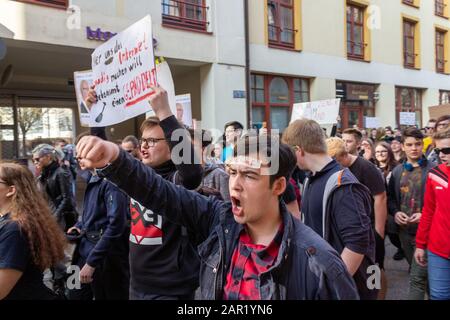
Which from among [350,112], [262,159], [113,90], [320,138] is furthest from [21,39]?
[350,112]

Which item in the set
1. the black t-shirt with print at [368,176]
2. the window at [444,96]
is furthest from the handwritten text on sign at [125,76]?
the window at [444,96]

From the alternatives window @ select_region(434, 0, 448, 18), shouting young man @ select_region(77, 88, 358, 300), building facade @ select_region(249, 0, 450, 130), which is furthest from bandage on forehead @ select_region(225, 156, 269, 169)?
window @ select_region(434, 0, 448, 18)

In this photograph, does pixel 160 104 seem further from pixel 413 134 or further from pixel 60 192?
pixel 60 192

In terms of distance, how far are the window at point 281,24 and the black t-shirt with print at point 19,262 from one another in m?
12.1

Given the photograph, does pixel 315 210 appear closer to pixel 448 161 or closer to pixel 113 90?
pixel 448 161

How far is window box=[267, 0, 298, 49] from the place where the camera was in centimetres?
1374

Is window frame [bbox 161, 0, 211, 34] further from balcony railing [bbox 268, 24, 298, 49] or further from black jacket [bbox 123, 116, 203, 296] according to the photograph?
black jacket [bbox 123, 116, 203, 296]

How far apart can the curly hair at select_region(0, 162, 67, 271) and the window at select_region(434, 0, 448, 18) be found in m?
22.5

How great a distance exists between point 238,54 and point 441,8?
14.3 metres

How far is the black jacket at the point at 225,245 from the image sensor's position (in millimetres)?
1552

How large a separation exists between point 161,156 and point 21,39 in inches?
303

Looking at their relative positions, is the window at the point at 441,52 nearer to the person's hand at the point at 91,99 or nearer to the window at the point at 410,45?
the window at the point at 410,45

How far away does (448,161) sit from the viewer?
326cm

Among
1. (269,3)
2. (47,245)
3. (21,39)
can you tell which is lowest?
(47,245)
